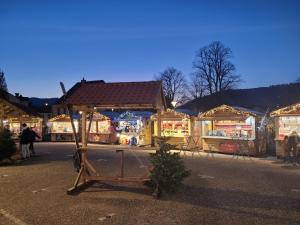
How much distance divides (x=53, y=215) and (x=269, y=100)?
37.1 meters

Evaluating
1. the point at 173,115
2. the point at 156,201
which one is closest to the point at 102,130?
the point at 173,115

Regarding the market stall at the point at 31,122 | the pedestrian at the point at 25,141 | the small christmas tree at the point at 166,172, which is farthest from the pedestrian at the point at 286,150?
the market stall at the point at 31,122

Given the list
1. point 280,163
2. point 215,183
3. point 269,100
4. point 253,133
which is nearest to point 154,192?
point 215,183

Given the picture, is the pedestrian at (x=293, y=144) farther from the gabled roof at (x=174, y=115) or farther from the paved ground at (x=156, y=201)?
the gabled roof at (x=174, y=115)

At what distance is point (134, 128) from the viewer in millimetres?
29938

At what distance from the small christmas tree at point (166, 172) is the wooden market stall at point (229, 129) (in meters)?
12.4

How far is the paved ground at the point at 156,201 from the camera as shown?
7395 millimetres

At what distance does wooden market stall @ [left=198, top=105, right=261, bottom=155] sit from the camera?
21109 millimetres

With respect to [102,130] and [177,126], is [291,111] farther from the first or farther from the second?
[102,130]

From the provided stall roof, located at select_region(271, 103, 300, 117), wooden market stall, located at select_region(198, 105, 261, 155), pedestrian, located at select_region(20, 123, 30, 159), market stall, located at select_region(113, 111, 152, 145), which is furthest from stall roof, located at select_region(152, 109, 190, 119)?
pedestrian, located at select_region(20, 123, 30, 159)

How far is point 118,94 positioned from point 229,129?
522 inches

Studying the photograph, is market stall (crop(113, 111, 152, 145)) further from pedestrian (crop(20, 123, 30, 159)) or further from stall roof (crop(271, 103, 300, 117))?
stall roof (crop(271, 103, 300, 117))

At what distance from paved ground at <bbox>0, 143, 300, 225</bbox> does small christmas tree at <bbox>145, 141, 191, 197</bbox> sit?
0.39 meters

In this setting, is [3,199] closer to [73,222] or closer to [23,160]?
[73,222]
